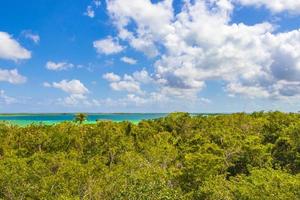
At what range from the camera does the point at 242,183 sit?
32.8 meters

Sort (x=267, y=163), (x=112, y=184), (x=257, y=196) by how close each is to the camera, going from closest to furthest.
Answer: (x=257, y=196) → (x=112, y=184) → (x=267, y=163)

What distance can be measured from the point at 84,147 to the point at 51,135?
5.28m

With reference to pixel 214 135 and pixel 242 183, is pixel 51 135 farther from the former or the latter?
pixel 242 183

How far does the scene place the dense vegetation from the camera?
3162cm

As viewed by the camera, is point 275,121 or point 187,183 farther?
point 275,121

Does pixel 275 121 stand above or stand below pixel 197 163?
above

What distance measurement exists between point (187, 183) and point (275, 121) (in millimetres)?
33131

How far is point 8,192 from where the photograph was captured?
3334 cm

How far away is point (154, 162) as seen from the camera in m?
44.0

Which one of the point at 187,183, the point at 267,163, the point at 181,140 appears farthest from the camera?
the point at 181,140

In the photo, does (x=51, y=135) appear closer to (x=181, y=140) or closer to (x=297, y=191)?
(x=181, y=140)

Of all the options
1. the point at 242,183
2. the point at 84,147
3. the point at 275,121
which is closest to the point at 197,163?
the point at 242,183

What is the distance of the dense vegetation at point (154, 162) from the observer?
104 ft

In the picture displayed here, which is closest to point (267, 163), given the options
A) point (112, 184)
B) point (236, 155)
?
point (236, 155)
